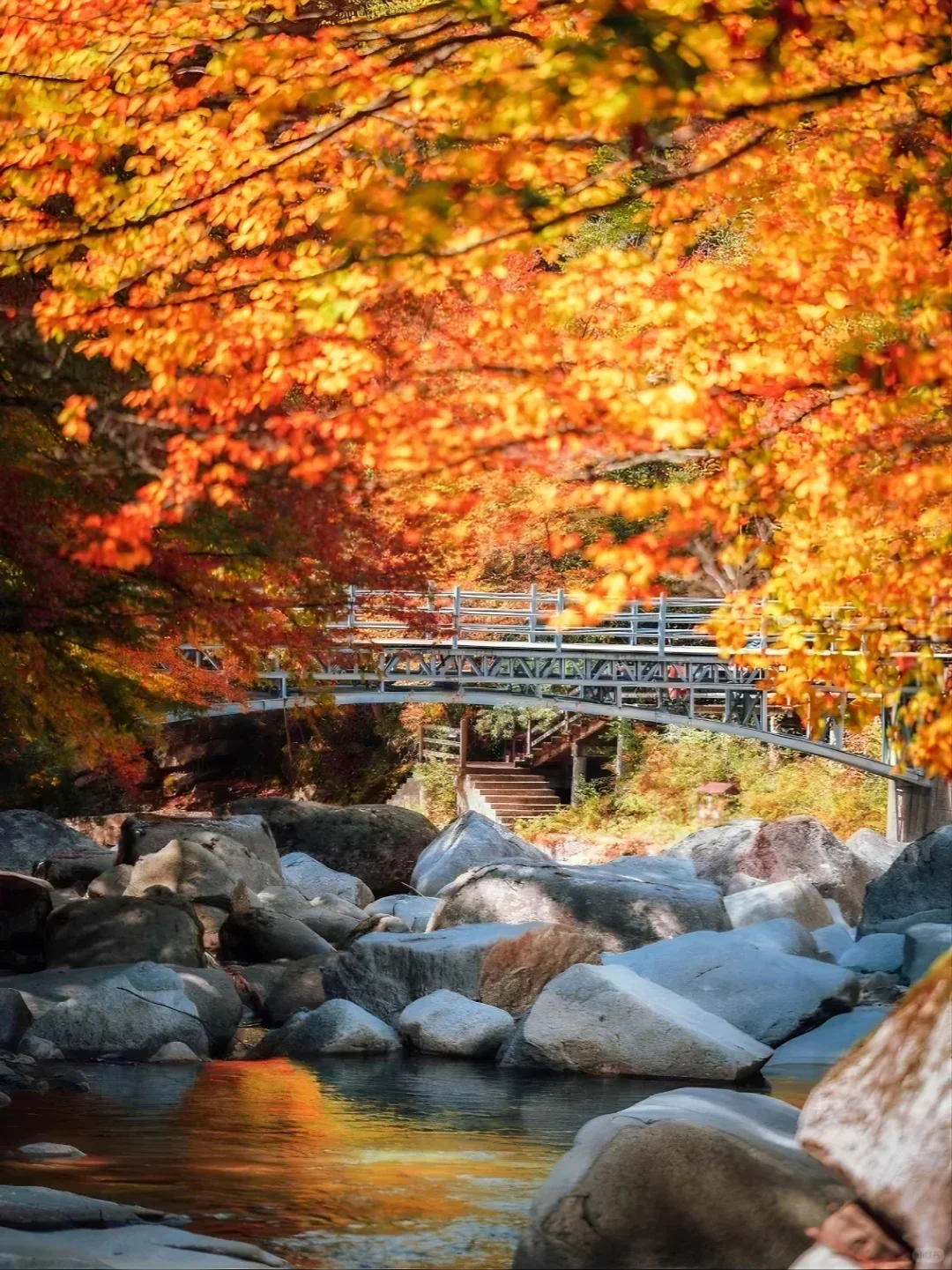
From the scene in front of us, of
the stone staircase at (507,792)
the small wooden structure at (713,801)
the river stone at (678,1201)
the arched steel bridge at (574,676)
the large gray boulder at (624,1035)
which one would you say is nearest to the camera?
the river stone at (678,1201)

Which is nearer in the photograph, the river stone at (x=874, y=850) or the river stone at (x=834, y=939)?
the river stone at (x=834, y=939)

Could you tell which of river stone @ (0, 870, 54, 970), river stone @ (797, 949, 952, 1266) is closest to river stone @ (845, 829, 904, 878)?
river stone @ (0, 870, 54, 970)

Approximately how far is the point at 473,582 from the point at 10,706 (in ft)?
70.7

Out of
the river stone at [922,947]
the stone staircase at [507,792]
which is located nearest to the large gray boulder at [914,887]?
the river stone at [922,947]

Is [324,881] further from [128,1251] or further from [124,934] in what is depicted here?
[128,1251]

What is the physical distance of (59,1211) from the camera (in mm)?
6445

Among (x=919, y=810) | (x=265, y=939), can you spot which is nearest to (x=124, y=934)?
(x=265, y=939)

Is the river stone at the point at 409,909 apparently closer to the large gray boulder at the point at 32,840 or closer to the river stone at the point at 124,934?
the large gray boulder at the point at 32,840

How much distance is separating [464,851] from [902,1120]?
18157 mm

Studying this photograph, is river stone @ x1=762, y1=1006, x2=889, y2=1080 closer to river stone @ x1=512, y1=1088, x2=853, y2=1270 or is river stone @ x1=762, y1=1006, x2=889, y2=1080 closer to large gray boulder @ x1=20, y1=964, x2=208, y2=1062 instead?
large gray boulder @ x1=20, y1=964, x2=208, y2=1062

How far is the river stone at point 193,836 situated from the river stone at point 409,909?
58.1 inches

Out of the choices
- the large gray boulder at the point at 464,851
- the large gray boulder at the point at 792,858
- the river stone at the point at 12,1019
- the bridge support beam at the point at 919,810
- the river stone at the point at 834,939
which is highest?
the river stone at the point at 12,1019

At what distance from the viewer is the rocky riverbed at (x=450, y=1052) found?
6.19 metres

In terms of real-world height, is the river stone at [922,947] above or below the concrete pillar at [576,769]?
above
